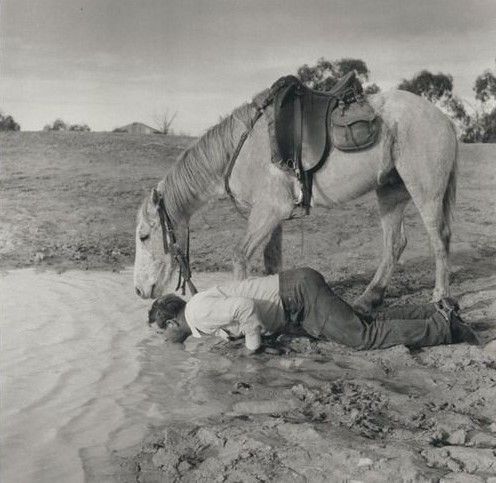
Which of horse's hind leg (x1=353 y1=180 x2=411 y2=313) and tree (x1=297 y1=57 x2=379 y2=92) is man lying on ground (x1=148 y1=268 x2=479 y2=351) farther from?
tree (x1=297 y1=57 x2=379 y2=92)

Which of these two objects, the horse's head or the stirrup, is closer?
the stirrup

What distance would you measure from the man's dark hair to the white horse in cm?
70

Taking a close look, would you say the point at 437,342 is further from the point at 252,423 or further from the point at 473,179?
the point at 473,179

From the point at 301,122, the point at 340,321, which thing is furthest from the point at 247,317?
the point at 301,122

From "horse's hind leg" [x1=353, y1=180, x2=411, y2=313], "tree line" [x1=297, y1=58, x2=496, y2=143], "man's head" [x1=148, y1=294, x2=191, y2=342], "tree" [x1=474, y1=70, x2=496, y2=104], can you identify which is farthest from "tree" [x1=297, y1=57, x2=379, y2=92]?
"man's head" [x1=148, y1=294, x2=191, y2=342]

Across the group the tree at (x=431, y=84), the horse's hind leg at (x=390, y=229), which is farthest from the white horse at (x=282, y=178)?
the tree at (x=431, y=84)

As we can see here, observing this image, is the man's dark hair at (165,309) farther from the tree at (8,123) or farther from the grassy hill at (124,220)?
the tree at (8,123)

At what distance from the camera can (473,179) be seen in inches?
523

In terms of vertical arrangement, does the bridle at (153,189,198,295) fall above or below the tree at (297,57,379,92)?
below

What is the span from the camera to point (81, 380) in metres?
3.93

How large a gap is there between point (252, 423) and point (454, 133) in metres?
3.46

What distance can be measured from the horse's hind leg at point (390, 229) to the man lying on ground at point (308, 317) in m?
1.43

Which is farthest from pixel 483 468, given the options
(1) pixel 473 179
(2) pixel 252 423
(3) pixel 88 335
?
(1) pixel 473 179

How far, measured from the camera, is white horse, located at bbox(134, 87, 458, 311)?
5215 mm
